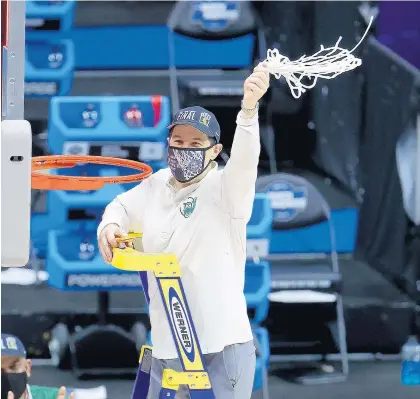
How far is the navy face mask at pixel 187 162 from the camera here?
3902mm

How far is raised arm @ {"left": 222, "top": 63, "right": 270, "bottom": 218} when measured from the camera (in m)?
3.57

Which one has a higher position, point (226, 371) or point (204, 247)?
point (204, 247)

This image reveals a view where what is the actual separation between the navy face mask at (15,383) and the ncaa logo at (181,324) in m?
1.46

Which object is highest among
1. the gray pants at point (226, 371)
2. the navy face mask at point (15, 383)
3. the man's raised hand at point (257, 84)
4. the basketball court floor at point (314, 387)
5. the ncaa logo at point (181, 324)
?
the man's raised hand at point (257, 84)

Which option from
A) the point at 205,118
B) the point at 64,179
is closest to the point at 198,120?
the point at 205,118

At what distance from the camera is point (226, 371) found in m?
3.88

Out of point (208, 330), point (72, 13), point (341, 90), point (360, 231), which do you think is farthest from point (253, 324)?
point (208, 330)

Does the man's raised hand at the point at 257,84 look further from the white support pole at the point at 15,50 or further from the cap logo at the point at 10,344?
the cap logo at the point at 10,344

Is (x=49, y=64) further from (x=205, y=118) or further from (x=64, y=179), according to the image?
(x=205, y=118)

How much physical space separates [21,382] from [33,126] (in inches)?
87.9

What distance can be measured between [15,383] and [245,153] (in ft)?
6.17

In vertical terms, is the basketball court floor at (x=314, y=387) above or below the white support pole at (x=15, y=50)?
below

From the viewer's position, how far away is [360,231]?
7293 mm

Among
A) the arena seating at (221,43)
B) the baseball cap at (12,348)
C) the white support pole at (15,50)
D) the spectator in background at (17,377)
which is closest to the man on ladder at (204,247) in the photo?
the white support pole at (15,50)
